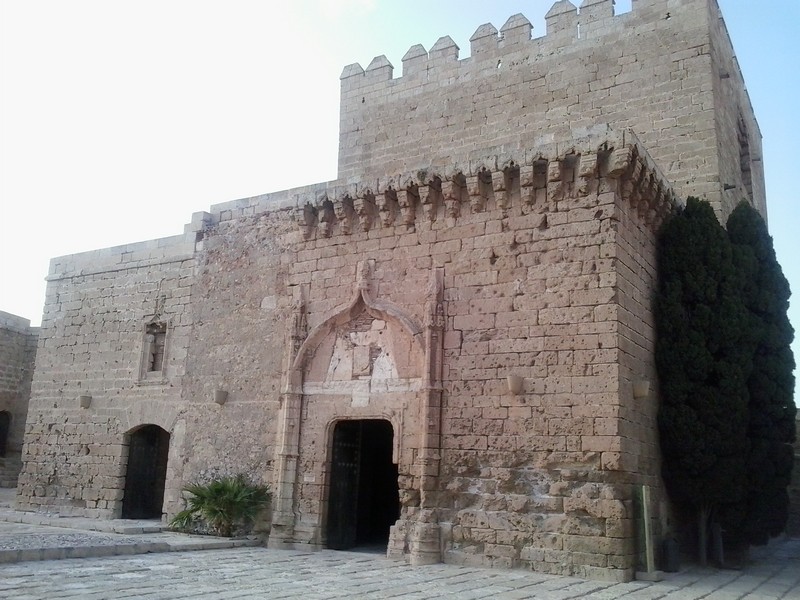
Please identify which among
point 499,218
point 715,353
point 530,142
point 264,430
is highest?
point 530,142

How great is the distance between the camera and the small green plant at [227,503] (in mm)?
10188

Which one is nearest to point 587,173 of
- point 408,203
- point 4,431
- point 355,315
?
point 408,203

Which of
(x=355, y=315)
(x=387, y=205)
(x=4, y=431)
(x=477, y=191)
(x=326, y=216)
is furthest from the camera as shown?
(x=4, y=431)

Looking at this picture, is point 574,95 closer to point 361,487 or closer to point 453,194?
point 453,194

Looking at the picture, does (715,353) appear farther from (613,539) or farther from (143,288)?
(143,288)

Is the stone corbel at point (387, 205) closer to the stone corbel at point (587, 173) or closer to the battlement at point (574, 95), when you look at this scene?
the battlement at point (574, 95)

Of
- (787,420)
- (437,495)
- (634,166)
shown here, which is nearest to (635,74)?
(634,166)

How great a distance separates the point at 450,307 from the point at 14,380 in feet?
48.6

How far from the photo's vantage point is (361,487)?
429 inches

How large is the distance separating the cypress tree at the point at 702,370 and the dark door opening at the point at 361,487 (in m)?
4.10

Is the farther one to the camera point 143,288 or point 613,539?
point 143,288

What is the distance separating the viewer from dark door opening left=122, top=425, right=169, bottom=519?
40.9 feet

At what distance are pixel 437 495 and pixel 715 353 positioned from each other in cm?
389

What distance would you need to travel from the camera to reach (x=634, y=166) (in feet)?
28.5
